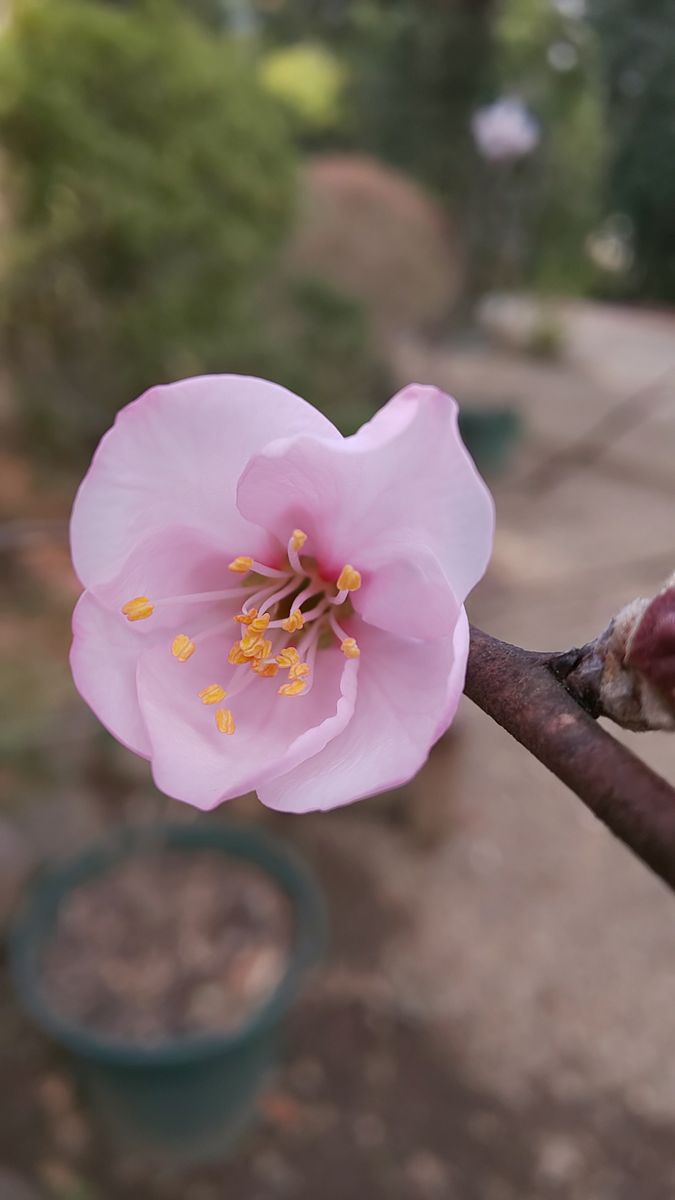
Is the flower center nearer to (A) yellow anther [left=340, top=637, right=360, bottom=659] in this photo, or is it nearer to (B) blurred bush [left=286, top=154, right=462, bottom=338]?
(A) yellow anther [left=340, top=637, right=360, bottom=659]

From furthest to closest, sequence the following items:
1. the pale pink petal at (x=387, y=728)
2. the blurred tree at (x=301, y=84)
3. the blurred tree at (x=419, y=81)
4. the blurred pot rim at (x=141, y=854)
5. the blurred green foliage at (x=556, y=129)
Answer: the blurred green foliage at (x=556, y=129), the blurred tree at (x=419, y=81), the blurred tree at (x=301, y=84), the blurred pot rim at (x=141, y=854), the pale pink petal at (x=387, y=728)

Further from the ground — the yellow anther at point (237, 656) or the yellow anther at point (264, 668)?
the yellow anther at point (264, 668)

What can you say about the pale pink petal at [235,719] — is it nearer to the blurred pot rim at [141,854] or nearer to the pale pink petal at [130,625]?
the pale pink petal at [130,625]

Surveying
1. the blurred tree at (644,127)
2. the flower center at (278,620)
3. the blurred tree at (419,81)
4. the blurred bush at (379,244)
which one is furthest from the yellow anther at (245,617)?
the blurred tree at (644,127)

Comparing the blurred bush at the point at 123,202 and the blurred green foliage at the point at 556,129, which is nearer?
the blurred bush at the point at 123,202

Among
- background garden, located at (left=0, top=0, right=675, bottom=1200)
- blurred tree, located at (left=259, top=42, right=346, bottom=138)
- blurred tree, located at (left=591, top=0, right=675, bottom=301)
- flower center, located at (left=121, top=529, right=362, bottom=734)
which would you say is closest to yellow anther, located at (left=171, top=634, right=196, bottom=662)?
flower center, located at (left=121, top=529, right=362, bottom=734)
